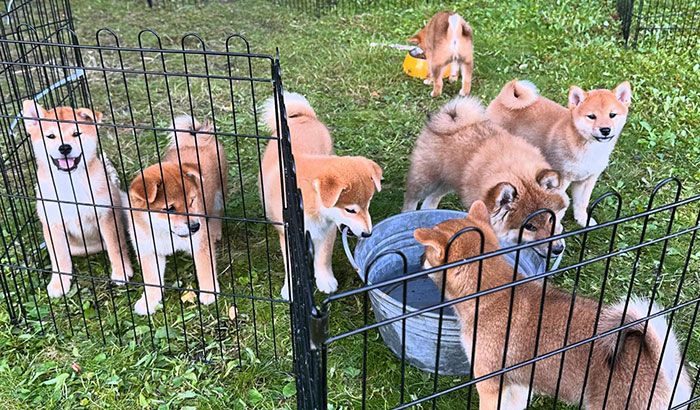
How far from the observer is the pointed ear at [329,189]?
344cm

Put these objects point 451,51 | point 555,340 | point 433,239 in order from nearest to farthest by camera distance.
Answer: point 433,239 → point 555,340 → point 451,51

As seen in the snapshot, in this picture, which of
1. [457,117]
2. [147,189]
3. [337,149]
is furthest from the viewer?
[337,149]

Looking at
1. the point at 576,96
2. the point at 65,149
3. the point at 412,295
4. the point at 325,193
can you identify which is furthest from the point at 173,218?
the point at 576,96

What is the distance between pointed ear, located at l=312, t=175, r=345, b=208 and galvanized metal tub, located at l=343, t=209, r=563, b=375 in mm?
254

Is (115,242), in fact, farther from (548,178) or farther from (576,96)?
(576,96)

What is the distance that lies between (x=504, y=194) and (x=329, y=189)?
1.05 metres

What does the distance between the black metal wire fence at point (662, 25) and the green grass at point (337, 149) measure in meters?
0.26

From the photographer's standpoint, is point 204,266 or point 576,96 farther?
point 576,96

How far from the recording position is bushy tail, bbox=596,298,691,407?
2.40m

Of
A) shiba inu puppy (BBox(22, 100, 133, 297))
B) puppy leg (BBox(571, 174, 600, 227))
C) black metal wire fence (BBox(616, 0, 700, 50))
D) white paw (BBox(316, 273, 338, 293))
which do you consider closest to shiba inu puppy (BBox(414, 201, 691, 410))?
white paw (BBox(316, 273, 338, 293))

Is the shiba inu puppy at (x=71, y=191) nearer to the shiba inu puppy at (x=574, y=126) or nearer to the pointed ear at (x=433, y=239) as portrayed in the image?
the pointed ear at (x=433, y=239)

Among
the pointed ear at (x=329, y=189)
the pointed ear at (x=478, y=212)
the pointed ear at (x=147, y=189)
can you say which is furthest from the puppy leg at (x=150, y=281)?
the pointed ear at (x=478, y=212)

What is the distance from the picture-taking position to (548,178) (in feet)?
12.6

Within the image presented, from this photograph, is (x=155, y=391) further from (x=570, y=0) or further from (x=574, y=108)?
(x=570, y=0)
